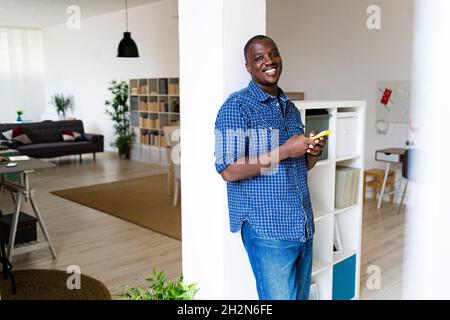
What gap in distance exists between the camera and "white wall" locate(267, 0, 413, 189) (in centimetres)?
569

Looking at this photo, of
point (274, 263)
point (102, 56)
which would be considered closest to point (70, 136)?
point (102, 56)

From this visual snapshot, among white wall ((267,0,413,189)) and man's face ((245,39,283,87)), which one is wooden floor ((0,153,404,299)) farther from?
man's face ((245,39,283,87))

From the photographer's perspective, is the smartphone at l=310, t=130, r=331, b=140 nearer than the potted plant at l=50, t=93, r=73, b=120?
Yes

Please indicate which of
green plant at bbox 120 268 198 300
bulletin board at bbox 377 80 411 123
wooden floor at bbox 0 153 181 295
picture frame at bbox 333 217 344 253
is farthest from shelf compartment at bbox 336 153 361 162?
bulletin board at bbox 377 80 411 123

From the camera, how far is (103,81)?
1038cm

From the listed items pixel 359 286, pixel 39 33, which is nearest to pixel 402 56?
pixel 359 286

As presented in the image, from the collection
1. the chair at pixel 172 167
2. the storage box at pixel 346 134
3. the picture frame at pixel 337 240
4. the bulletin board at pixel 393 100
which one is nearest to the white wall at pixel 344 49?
the bulletin board at pixel 393 100

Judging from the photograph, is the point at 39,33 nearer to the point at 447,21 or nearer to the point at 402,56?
the point at 402,56

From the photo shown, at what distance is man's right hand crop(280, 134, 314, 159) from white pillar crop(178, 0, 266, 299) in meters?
0.42

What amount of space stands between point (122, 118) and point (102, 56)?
67.4 inches

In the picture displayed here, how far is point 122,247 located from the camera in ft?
13.9

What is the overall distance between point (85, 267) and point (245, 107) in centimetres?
258

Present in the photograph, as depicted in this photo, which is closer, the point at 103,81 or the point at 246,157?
the point at 246,157

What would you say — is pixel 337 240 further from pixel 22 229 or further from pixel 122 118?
pixel 122 118
